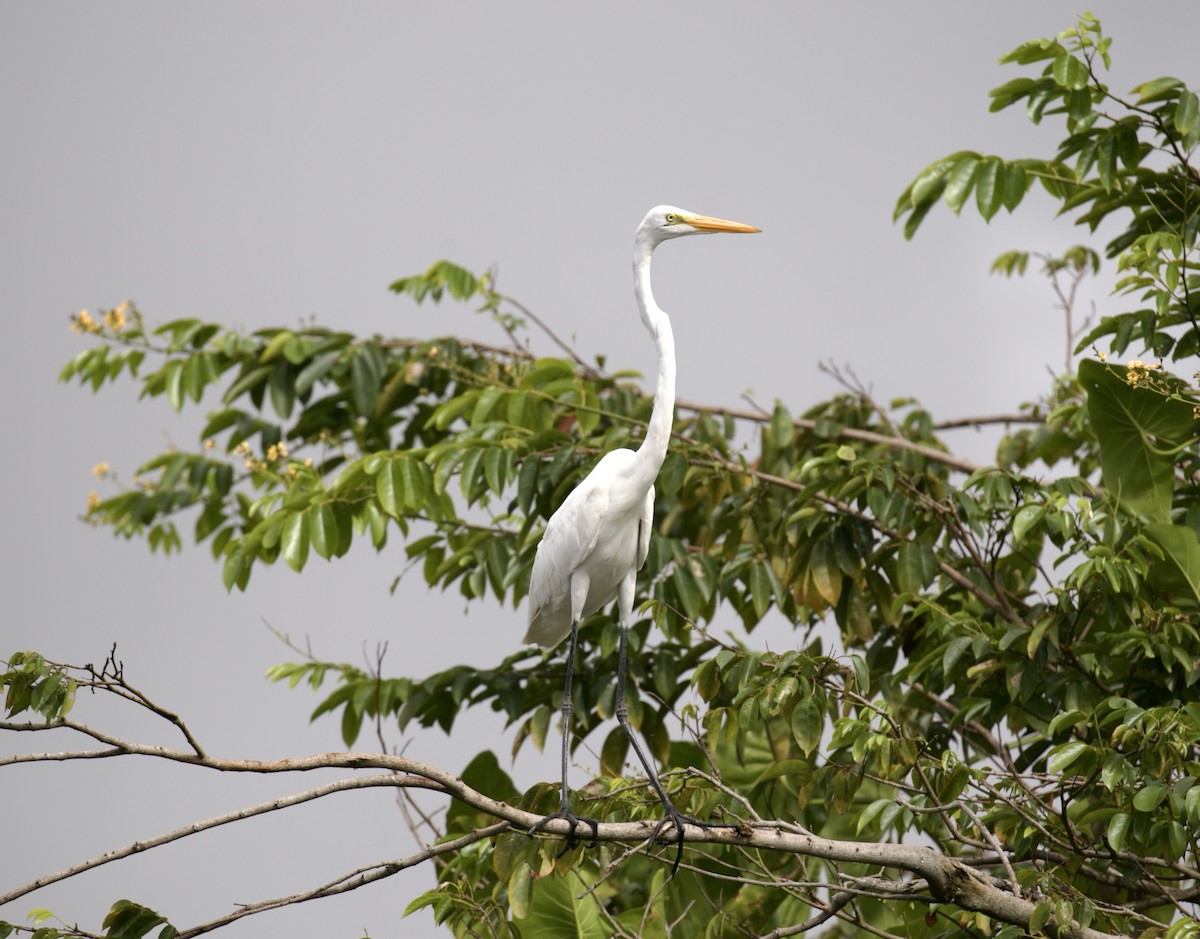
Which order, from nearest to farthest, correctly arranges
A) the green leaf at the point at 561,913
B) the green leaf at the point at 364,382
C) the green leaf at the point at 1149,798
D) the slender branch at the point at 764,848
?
the slender branch at the point at 764,848 < the green leaf at the point at 1149,798 < the green leaf at the point at 561,913 < the green leaf at the point at 364,382

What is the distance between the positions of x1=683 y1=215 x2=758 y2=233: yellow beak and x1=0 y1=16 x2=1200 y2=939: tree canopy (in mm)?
638

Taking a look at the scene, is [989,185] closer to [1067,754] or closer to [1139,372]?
[1139,372]

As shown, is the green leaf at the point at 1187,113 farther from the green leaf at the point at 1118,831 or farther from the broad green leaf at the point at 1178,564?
the green leaf at the point at 1118,831

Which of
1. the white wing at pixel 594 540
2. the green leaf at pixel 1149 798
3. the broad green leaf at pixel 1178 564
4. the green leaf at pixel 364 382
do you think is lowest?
the green leaf at pixel 1149 798

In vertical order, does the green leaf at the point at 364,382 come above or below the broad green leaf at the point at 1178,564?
above

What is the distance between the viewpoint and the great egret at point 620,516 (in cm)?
221

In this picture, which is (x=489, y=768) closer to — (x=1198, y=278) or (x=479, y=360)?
(x=479, y=360)

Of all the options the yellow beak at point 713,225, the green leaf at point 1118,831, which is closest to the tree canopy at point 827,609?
the green leaf at point 1118,831

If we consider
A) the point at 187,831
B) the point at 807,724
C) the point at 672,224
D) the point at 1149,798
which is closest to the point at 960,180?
the point at 672,224

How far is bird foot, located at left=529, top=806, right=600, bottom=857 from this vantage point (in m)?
1.96

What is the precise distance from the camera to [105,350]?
3838 millimetres

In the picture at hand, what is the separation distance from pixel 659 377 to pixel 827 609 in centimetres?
122

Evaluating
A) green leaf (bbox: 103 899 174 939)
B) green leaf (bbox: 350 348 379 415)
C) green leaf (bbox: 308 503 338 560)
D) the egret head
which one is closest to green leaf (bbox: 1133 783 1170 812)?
the egret head

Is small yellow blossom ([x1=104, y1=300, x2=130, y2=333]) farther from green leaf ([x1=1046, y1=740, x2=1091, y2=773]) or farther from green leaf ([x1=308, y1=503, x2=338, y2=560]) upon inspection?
green leaf ([x1=1046, y1=740, x2=1091, y2=773])
